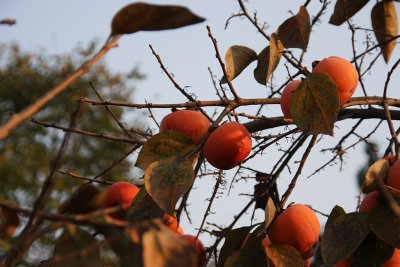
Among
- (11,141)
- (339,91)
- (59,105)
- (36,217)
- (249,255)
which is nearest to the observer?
(36,217)

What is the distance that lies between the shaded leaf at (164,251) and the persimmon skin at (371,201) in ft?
1.54

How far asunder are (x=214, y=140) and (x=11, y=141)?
362 inches

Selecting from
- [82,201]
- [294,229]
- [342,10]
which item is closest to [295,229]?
[294,229]

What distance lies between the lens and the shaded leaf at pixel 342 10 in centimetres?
121

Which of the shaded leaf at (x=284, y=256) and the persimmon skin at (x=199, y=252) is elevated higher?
the persimmon skin at (x=199, y=252)

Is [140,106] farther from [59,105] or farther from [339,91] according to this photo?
[59,105]

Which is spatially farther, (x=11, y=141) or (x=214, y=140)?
(x=11, y=141)

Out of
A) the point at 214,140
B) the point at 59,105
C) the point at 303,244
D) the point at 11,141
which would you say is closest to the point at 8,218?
the point at 214,140

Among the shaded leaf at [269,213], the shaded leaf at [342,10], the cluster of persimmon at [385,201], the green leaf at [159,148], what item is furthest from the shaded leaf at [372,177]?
the shaded leaf at [342,10]

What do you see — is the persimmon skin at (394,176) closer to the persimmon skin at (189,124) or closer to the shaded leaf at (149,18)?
the persimmon skin at (189,124)

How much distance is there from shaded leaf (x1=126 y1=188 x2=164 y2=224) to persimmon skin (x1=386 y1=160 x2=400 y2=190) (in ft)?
0.97

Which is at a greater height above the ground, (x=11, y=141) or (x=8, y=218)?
(x=11, y=141)

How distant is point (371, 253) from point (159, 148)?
0.30 m

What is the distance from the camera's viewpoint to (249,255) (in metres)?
0.80
